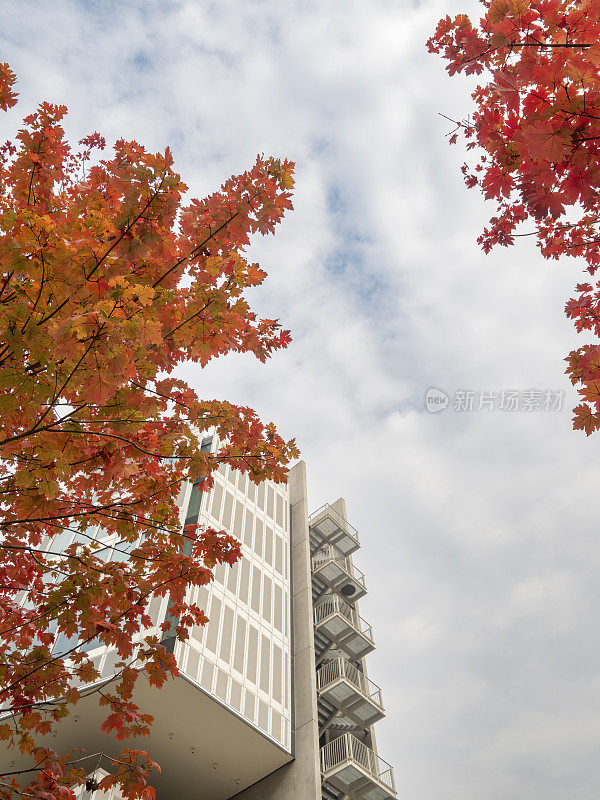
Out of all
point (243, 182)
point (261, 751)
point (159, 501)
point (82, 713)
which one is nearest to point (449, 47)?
point (243, 182)

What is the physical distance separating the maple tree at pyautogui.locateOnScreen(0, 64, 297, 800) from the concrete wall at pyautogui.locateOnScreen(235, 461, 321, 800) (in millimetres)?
16315

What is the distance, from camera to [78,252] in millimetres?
2883

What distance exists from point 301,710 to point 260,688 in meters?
2.66

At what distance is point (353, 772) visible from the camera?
1941 centimetres

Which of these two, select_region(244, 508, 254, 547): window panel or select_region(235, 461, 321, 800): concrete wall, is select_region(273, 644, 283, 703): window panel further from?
select_region(244, 508, 254, 547): window panel

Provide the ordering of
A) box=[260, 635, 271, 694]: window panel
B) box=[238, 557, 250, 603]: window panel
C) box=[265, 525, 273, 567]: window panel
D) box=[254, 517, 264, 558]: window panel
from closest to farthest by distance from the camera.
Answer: box=[260, 635, 271, 694]: window panel → box=[238, 557, 250, 603]: window panel → box=[254, 517, 264, 558]: window panel → box=[265, 525, 273, 567]: window panel

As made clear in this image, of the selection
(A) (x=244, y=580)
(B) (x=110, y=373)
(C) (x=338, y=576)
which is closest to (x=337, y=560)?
(C) (x=338, y=576)

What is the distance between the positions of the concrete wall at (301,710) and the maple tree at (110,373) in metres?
16.3

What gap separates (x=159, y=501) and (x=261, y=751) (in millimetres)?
17020

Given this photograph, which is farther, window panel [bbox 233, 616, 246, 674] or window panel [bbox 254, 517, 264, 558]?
window panel [bbox 254, 517, 264, 558]

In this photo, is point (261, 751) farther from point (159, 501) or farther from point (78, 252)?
point (78, 252)

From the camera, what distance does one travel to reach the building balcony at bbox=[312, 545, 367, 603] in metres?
26.5

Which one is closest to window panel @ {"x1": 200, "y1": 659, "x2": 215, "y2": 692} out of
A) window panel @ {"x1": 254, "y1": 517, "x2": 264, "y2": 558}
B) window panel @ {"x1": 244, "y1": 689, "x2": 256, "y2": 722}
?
window panel @ {"x1": 244, "y1": 689, "x2": 256, "y2": 722}

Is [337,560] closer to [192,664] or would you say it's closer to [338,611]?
[338,611]
